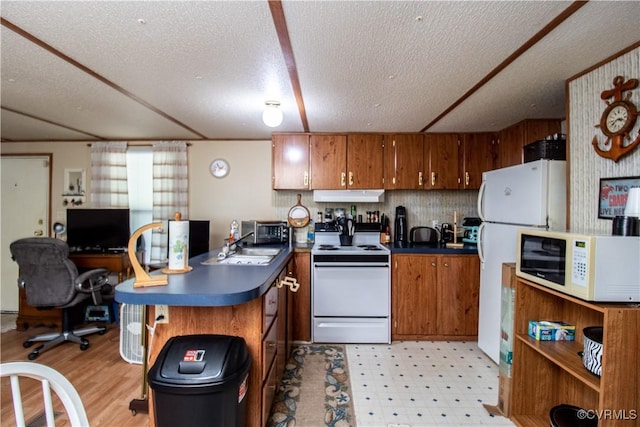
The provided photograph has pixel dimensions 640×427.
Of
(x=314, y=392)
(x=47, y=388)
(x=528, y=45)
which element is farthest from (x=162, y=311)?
(x=528, y=45)

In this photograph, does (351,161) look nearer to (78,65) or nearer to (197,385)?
(78,65)

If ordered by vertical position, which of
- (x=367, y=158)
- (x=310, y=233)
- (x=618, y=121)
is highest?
(x=367, y=158)

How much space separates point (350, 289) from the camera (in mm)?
2939

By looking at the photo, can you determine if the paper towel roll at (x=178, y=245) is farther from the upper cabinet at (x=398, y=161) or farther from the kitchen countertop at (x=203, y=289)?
the upper cabinet at (x=398, y=161)

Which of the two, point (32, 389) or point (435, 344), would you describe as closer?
point (32, 389)

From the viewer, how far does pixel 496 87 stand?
2.11 metres

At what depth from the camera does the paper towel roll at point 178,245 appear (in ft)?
5.28

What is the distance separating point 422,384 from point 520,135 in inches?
97.9

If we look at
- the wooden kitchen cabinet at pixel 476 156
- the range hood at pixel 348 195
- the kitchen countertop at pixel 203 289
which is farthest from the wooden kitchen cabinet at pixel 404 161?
the kitchen countertop at pixel 203 289

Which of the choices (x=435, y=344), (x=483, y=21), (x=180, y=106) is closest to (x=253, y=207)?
(x=180, y=106)

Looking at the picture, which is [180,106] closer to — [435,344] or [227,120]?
[227,120]

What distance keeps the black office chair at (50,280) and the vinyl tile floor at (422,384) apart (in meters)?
2.64

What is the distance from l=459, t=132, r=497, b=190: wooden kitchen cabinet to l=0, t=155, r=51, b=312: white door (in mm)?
5189

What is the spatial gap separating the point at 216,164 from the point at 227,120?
942 millimetres
